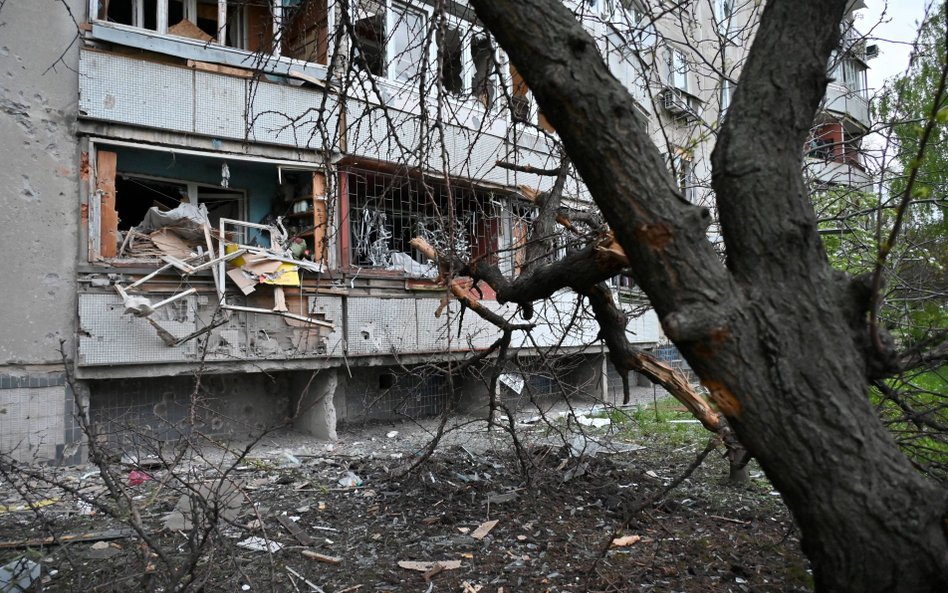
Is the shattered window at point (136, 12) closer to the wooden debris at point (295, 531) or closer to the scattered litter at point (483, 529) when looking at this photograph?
the wooden debris at point (295, 531)

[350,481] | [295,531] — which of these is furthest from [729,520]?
[350,481]

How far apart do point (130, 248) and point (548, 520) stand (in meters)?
5.95

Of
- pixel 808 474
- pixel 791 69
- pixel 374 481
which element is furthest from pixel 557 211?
pixel 808 474

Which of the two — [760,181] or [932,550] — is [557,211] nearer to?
[760,181]

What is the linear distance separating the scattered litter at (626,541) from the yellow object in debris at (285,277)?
5.33 meters

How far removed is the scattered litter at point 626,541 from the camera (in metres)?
4.50

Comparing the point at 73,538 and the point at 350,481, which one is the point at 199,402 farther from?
the point at 73,538

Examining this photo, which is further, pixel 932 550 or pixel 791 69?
pixel 791 69

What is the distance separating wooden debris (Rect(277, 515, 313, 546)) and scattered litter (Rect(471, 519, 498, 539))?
1.22 meters

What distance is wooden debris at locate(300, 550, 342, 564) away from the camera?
4262mm

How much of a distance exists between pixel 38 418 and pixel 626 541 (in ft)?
21.0

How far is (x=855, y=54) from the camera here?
174 inches

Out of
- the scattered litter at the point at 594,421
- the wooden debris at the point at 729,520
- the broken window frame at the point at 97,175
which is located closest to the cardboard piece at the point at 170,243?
the broken window frame at the point at 97,175

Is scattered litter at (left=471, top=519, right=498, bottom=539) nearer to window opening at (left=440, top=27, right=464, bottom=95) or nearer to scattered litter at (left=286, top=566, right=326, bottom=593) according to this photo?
scattered litter at (left=286, top=566, right=326, bottom=593)
